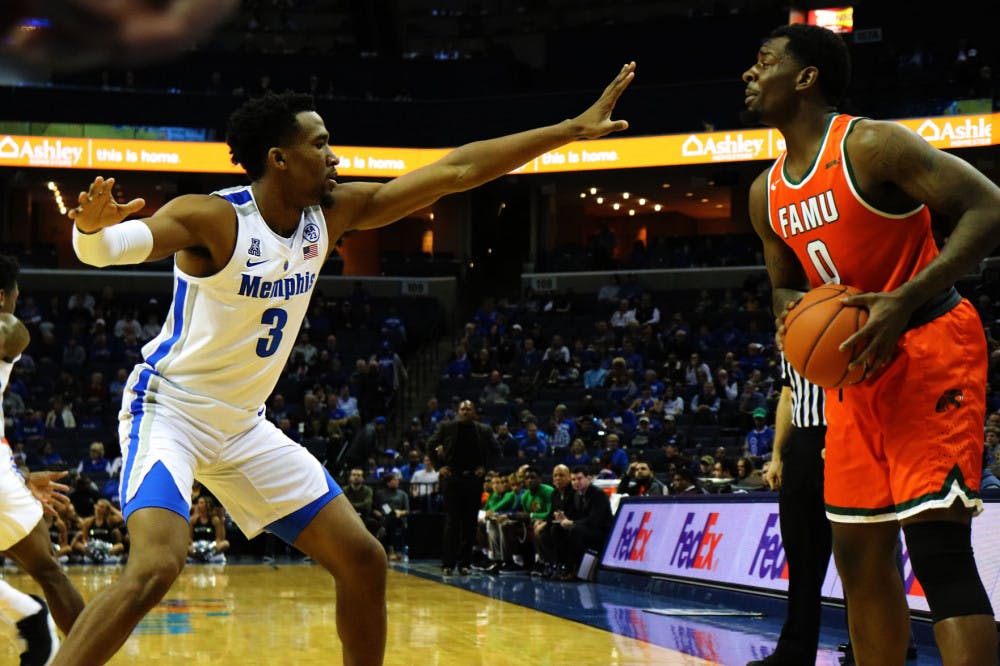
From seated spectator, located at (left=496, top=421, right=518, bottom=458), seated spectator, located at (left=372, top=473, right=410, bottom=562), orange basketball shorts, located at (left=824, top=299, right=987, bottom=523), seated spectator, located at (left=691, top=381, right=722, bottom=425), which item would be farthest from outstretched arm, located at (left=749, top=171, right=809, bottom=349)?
seated spectator, located at (left=691, top=381, right=722, bottom=425)

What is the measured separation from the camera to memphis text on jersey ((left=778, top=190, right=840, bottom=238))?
11.9ft

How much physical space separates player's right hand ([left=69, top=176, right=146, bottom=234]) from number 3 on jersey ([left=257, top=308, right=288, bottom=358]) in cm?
64

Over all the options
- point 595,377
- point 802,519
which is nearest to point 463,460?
point 802,519

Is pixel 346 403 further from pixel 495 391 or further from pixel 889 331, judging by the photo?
pixel 889 331

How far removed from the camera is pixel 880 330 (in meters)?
3.32

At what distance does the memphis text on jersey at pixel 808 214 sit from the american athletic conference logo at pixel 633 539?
26.5 feet

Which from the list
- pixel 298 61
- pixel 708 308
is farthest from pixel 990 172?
pixel 298 61

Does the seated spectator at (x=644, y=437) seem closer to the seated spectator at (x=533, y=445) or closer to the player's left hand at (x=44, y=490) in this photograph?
the seated spectator at (x=533, y=445)

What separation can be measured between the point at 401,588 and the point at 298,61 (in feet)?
75.5

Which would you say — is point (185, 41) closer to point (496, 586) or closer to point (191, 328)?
point (496, 586)

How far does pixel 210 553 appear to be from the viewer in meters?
16.3

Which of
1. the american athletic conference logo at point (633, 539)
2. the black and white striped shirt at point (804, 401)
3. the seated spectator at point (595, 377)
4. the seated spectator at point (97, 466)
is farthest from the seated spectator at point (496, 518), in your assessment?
the black and white striped shirt at point (804, 401)

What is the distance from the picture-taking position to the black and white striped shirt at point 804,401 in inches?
213

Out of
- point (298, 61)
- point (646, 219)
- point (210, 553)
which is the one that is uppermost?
point (298, 61)
